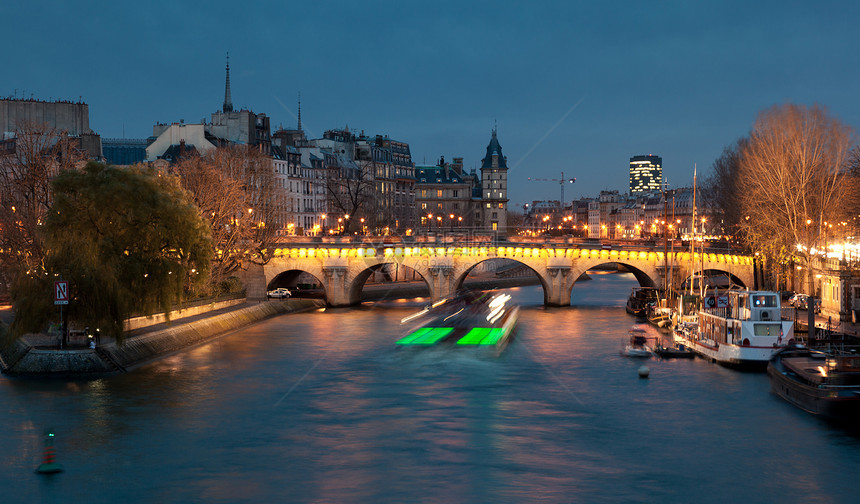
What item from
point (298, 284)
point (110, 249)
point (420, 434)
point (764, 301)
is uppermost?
point (110, 249)

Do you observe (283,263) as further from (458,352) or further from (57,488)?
(57,488)

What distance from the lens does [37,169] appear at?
70000mm

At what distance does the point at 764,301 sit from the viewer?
60.7 metres

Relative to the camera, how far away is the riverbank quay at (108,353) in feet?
183

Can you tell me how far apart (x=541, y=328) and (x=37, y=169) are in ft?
122

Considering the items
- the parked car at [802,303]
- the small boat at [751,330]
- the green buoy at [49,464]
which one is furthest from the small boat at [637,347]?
the green buoy at [49,464]

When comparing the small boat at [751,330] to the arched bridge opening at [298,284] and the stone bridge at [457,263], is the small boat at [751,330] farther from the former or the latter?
the arched bridge opening at [298,284]

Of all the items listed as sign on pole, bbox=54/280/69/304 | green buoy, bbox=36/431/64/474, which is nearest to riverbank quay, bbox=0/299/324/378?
sign on pole, bbox=54/280/69/304

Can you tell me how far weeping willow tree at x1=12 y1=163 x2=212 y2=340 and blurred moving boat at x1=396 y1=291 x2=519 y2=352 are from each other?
1785cm

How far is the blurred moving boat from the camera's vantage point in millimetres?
75375

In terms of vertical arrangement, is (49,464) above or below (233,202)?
below

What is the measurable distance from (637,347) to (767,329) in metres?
9.70

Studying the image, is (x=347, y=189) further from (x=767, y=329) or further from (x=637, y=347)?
(x=767, y=329)

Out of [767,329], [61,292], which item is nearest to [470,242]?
[767,329]
